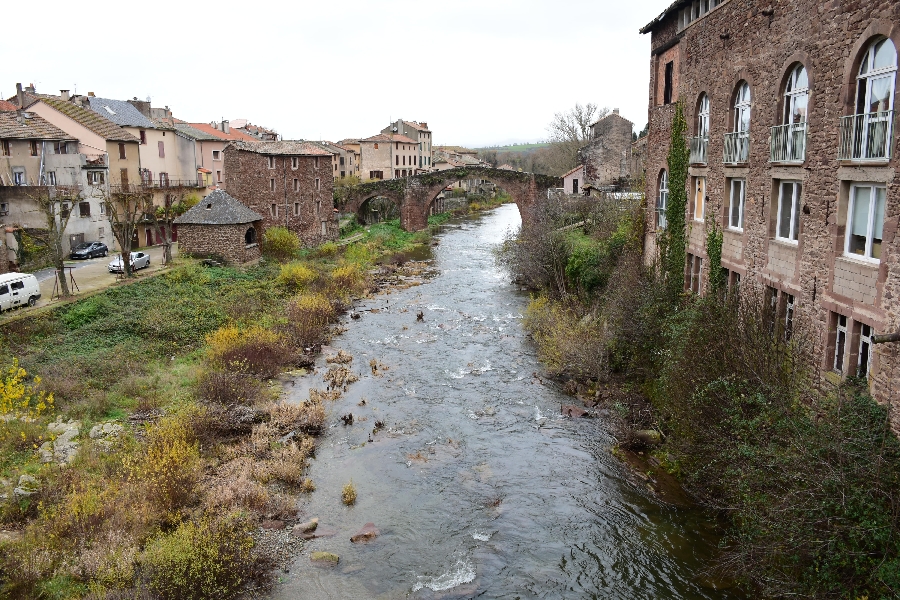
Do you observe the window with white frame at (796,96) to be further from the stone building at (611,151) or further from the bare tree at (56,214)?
the stone building at (611,151)

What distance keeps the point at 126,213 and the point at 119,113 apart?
19.6 meters

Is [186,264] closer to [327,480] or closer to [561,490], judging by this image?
[327,480]

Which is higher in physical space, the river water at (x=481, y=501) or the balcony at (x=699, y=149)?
the balcony at (x=699, y=149)

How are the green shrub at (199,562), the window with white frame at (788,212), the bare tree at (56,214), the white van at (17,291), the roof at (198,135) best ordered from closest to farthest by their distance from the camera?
the green shrub at (199,562)
the window with white frame at (788,212)
the white van at (17,291)
the bare tree at (56,214)
the roof at (198,135)

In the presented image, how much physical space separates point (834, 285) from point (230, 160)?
32768mm

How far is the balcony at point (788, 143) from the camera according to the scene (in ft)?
37.0

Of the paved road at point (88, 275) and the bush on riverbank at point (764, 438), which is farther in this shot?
the paved road at point (88, 275)

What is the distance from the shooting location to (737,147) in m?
14.0

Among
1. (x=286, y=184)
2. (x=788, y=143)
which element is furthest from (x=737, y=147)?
(x=286, y=184)

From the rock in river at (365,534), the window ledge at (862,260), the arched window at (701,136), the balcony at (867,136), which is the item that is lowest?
the rock in river at (365,534)

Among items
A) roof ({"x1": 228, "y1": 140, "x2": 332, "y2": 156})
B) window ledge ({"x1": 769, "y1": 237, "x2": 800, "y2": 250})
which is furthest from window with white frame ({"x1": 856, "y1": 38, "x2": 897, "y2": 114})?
roof ({"x1": 228, "y1": 140, "x2": 332, "y2": 156})

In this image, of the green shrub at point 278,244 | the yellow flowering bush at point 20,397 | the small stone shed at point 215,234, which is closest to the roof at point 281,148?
the small stone shed at point 215,234

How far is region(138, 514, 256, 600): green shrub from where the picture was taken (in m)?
9.62

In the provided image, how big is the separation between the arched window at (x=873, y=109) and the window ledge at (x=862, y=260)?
55.8 inches
